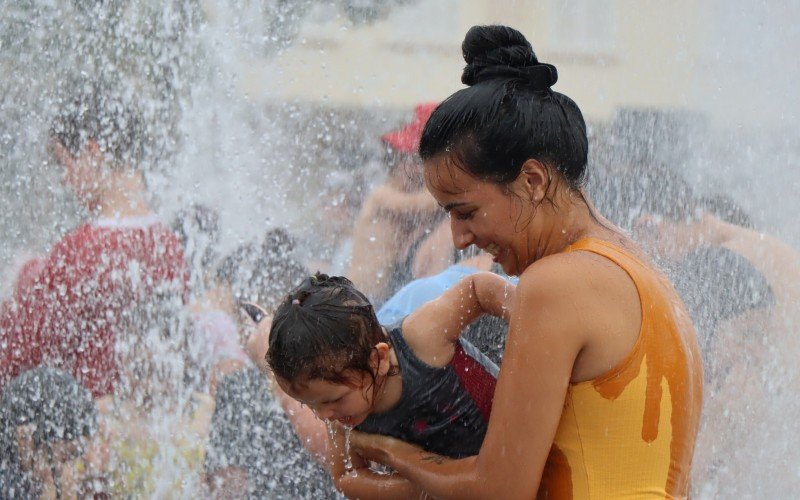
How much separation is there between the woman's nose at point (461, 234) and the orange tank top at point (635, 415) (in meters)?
0.16

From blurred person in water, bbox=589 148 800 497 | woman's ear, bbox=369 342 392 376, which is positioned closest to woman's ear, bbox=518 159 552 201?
woman's ear, bbox=369 342 392 376

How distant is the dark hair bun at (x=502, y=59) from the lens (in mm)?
1571

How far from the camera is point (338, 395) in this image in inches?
70.2

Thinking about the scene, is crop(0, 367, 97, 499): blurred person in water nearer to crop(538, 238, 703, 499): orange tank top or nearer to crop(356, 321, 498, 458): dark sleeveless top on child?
crop(356, 321, 498, 458): dark sleeveless top on child

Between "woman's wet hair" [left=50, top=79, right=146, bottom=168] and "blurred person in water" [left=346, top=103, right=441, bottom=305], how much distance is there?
954 mm

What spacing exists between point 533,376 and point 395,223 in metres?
1.93

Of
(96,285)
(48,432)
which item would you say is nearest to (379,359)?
(48,432)

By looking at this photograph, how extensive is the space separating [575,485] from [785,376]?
7.67 feet

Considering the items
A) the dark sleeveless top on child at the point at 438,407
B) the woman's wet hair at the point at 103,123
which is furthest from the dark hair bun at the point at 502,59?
the woman's wet hair at the point at 103,123

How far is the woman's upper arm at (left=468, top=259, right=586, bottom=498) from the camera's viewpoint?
146 cm

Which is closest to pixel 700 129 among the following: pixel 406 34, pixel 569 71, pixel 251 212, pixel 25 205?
pixel 569 71

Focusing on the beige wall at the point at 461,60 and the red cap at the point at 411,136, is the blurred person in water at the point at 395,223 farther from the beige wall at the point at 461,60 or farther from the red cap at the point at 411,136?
the beige wall at the point at 461,60

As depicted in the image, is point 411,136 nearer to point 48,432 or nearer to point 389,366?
point 48,432

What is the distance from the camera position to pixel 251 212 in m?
5.59
